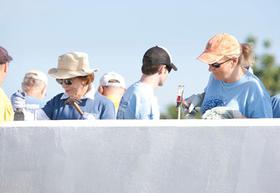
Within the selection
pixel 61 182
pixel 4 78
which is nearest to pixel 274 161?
pixel 61 182

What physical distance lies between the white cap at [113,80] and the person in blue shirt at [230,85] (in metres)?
Result: 1.14

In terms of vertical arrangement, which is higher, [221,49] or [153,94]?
[221,49]

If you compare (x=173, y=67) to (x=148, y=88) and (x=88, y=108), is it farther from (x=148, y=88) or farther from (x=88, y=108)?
(x=88, y=108)

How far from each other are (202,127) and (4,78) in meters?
1.51

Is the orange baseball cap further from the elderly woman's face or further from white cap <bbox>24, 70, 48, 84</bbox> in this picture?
white cap <bbox>24, 70, 48, 84</bbox>

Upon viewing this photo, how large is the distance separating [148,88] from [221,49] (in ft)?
1.74

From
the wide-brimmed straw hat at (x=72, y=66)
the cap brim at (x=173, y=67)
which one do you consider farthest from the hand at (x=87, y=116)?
the cap brim at (x=173, y=67)

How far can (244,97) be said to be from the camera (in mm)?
5383

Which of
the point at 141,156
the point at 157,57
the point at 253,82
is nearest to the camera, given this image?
the point at 141,156

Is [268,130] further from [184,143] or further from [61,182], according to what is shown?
[61,182]

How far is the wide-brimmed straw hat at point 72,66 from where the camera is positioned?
18.7ft

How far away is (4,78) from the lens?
5.68m

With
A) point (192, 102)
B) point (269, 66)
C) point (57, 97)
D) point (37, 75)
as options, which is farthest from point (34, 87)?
point (269, 66)

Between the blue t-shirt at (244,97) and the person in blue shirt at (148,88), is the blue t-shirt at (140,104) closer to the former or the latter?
the person in blue shirt at (148,88)
